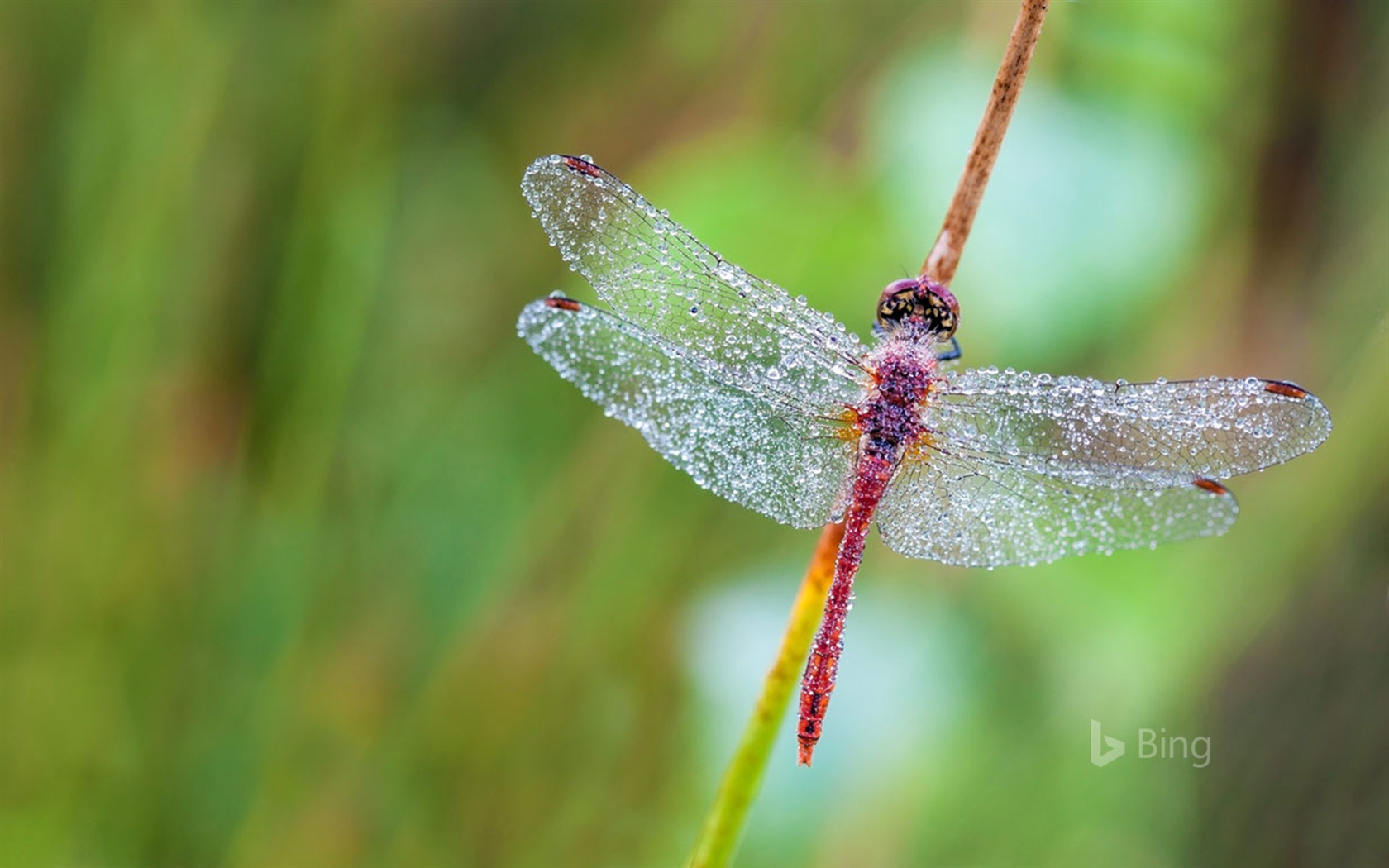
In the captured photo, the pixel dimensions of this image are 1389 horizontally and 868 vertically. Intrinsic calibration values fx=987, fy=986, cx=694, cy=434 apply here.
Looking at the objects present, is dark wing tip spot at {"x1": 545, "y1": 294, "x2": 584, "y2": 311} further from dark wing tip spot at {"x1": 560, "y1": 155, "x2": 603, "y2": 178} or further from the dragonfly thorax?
the dragonfly thorax

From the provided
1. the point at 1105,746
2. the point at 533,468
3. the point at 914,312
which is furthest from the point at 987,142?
the point at 533,468

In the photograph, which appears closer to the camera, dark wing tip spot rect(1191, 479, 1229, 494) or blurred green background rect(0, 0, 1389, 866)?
dark wing tip spot rect(1191, 479, 1229, 494)

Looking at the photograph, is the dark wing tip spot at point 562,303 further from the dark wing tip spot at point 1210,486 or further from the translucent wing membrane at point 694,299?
the dark wing tip spot at point 1210,486

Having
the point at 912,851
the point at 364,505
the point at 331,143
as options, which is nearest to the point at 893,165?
the point at 912,851

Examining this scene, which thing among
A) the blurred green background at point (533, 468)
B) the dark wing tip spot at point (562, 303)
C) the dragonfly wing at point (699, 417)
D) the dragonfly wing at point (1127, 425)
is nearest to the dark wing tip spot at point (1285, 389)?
the dragonfly wing at point (1127, 425)

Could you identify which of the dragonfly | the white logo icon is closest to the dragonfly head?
the dragonfly

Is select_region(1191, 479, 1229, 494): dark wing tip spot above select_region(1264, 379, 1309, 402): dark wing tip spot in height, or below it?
below

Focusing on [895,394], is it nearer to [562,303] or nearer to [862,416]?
[862,416]
